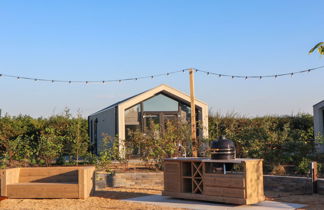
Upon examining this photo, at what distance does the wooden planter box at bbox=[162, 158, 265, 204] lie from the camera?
8.55 meters

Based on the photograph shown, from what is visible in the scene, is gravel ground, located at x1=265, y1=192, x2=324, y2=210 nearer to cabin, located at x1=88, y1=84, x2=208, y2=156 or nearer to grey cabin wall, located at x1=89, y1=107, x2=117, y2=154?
grey cabin wall, located at x1=89, y1=107, x2=117, y2=154

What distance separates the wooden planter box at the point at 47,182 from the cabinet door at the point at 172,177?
184 centimetres

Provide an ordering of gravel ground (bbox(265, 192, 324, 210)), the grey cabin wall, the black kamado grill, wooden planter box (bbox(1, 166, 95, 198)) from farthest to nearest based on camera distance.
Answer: the grey cabin wall → wooden planter box (bbox(1, 166, 95, 198)) → the black kamado grill → gravel ground (bbox(265, 192, 324, 210))

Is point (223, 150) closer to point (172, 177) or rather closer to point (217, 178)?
point (217, 178)

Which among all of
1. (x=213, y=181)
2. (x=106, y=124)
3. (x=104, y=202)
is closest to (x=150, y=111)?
(x=106, y=124)

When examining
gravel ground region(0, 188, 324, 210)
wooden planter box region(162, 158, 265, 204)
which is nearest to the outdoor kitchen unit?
wooden planter box region(162, 158, 265, 204)

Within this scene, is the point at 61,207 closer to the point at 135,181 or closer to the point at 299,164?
the point at 135,181

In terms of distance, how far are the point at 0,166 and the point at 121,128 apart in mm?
6354

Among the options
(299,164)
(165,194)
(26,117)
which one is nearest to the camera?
(165,194)

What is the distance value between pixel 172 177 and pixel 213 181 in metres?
1.14

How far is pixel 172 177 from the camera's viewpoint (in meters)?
9.82

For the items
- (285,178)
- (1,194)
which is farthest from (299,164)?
(1,194)

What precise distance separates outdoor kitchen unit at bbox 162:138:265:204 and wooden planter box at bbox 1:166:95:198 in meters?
1.85

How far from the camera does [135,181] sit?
12.0m
